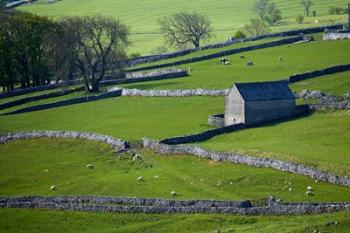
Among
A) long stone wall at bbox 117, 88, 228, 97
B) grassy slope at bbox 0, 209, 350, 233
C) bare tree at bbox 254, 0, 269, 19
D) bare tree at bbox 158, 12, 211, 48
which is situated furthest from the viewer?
bare tree at bbox 254, 0, 269, 19

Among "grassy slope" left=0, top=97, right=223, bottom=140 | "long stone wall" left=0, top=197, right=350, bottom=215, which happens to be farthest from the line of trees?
"long stone wall" left=0, top=197, right=350, bottom=215

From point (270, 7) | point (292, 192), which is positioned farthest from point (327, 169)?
point (270, 7)

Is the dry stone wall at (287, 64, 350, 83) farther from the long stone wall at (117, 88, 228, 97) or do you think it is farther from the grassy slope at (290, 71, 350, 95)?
the long stone wall at (117, 88, 228, 97)

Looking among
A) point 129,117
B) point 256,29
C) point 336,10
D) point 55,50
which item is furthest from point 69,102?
point 336,10

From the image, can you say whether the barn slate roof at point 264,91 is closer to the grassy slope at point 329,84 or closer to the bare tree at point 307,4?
the grassy slope at point 329,84

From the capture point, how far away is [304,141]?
239 feet

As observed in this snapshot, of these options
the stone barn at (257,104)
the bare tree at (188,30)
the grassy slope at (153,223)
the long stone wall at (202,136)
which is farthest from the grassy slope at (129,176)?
the bare tree at (188,30)

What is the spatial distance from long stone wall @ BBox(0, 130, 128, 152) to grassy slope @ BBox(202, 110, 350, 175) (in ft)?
21.2

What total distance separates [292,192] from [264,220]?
5.85 metres

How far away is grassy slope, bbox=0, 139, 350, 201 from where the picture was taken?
6241 centimetres

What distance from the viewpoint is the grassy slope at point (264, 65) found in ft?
335

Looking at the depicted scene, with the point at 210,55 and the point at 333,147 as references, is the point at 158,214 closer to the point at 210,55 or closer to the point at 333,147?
the point at 333,147

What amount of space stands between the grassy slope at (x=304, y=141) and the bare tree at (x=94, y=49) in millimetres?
32105

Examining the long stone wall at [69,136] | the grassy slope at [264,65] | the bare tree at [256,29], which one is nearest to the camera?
the long stone wall at [69,136]
